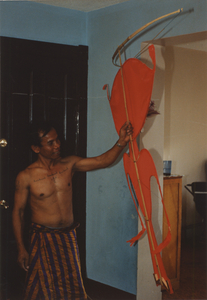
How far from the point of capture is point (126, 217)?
8.61 ft

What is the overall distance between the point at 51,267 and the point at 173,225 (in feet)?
4.04

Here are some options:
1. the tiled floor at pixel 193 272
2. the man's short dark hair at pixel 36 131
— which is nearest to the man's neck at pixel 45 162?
the man's short dark hair at pixel 36 131

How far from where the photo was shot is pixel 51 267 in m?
2.43

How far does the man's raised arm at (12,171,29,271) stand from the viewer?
246 centimetres

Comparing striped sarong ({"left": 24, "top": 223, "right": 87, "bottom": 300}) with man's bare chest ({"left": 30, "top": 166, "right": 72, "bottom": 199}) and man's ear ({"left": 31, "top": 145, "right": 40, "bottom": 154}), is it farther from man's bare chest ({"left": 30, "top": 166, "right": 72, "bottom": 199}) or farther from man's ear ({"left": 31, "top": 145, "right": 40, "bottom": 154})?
man's ear ({"left": 31, "top": 145, "right": 40, "bottom": 154})

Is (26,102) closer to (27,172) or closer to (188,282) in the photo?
(27,172)

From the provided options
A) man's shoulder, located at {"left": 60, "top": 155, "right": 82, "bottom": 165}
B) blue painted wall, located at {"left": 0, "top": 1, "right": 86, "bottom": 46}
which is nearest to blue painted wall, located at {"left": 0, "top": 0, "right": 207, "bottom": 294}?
blue painted wall, located at {"left": 0, "top": 1, "right": 86, "bottom": 46}

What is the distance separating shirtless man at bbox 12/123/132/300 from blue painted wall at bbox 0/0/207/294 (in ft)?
0.87

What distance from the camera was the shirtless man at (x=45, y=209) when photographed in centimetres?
241

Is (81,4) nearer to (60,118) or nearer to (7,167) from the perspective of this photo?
(60,118)

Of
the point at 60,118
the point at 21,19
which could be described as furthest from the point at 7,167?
the point at 21,19

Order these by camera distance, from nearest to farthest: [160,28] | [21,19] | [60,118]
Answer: [160,28]
[21,19]
[60,118]

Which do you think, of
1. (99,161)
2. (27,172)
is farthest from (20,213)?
(99,161)

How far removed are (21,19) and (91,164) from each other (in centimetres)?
125
